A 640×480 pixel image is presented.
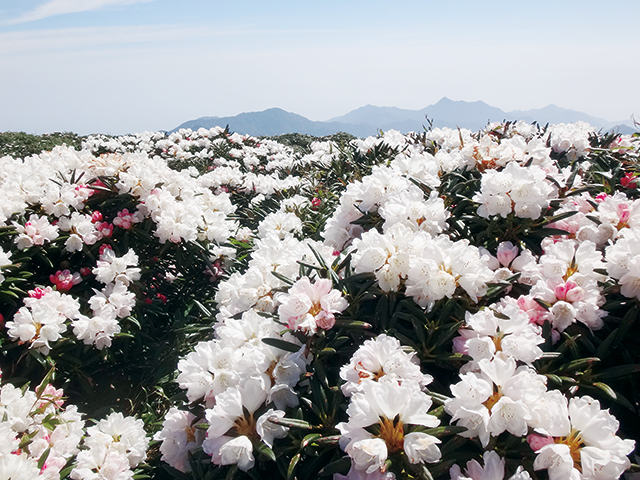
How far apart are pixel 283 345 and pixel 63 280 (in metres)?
1.93

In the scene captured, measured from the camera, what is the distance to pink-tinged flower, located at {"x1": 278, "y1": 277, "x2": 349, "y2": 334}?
4.74ft

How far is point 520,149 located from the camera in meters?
2.38

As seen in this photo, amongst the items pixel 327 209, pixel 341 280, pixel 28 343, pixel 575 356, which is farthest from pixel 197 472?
pixel 327 209

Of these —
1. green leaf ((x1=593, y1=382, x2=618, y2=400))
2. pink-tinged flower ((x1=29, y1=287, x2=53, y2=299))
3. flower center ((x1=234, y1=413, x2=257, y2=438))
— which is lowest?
pink-tinged flower ((x1=29, y1=287, x2=53, y2=299))

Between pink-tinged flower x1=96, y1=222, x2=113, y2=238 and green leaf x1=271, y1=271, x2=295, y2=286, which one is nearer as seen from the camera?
green leaf x1=271, y1=271, x2=295, y2=286

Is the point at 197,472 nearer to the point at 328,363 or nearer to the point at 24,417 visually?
the point at 328,363

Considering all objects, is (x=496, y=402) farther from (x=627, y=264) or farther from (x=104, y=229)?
(x=104, y=229)

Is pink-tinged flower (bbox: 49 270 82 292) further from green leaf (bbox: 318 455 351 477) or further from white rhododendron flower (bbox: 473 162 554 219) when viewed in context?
white rhododendron flower (bbox: 473 162 554 219)

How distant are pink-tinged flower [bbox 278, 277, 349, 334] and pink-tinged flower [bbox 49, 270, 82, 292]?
187 centimetres

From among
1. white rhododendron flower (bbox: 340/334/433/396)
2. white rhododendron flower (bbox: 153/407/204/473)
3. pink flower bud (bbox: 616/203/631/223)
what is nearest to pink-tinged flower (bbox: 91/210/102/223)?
white rhododendron flower (bbox: 153/407/204/473)

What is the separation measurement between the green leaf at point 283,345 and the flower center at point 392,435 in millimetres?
434

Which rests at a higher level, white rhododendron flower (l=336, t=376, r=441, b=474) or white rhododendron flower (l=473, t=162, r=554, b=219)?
white rhododendron flower (l=473, t=162, r=554, b=219)

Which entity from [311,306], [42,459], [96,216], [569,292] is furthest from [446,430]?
[96,216]

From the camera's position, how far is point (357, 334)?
1.53 meters
